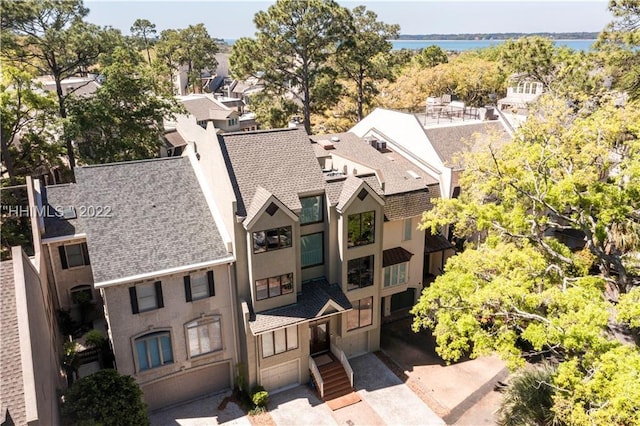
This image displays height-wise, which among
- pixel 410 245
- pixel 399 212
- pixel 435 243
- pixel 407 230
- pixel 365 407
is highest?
pixel 399 212

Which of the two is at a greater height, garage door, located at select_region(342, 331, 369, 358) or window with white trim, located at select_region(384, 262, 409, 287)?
window with white trim, located at select_region(384, 262, 409, 287)

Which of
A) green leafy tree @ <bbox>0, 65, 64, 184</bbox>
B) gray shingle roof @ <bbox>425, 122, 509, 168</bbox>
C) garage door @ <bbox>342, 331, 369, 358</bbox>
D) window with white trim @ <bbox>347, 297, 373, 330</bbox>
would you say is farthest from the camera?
gray shingle roof @ <bbox>425, 122, 509, 168</bbox>

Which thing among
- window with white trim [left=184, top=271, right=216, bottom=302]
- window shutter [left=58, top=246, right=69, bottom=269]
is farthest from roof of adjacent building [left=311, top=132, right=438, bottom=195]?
window shutter [left=58, top=246, right=69, bottom=269]

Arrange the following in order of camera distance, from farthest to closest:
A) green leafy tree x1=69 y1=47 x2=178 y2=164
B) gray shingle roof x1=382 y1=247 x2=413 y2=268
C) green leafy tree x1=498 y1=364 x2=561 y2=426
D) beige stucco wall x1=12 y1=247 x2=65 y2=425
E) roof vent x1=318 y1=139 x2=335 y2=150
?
green leafy tree x1=69 y1=47 x2=178 y2=164 < roof vent x1=318 y1=139 x2=335 y2=150 < gray shingle roof x1=382 y1=247 x2=413 y2=268 < green leafy tree x1=498 y1=364 x2=561 y2=426 < beige stucco wall x1=12 y1=247 x2=65 y2=425

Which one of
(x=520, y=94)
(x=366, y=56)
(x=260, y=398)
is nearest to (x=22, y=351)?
(x=260, y=398)

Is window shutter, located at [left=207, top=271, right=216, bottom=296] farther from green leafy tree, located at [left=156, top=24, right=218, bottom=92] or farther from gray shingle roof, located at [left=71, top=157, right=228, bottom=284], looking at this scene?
green leafy tree, located at [left=156, top=24, right=218, bottom=92]

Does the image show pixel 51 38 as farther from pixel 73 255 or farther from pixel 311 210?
pixel 311 210

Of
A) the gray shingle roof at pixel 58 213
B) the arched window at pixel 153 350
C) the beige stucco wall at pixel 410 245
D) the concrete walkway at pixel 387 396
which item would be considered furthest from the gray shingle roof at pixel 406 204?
the gray shingle roof at pixel 58 213

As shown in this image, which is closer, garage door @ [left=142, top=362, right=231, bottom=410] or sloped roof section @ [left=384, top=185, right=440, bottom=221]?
garage door @ [left=142, top=362, right=231, bottom=410]
